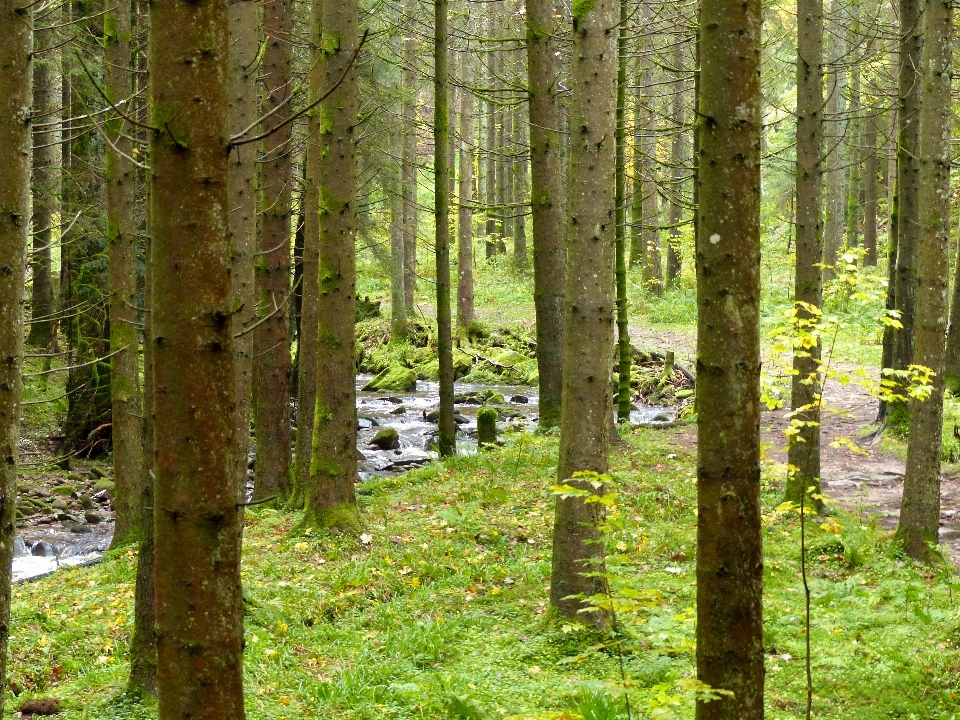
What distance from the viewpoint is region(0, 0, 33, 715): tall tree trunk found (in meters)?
4.18

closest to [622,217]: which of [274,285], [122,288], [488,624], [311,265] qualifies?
[311,265]

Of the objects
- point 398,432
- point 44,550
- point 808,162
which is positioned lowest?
point 44,550

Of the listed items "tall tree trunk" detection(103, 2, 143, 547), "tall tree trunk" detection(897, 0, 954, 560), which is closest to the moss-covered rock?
"tall tree trunk" detection(103, 2, 143, 547)

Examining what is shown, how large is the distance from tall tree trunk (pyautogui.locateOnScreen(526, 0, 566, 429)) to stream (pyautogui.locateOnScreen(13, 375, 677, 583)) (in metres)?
2.08

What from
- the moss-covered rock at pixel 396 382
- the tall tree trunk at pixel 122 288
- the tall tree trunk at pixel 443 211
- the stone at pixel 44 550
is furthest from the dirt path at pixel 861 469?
the moss-covered rock at pixel 396 382

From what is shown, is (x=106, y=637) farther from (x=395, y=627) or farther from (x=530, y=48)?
(x=530, y=48)

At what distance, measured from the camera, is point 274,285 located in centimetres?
1145

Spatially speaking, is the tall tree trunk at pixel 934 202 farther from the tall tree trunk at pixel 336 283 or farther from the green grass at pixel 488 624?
the tall tree trunk at pixel 336 283

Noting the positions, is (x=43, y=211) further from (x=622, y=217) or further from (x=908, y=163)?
(x=908, y=163)

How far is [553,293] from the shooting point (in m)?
13.3

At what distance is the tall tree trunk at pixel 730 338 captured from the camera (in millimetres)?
3398

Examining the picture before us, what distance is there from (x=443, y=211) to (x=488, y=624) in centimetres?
753

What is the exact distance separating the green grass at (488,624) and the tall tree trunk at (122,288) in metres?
0.99

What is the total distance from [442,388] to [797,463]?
561cm
